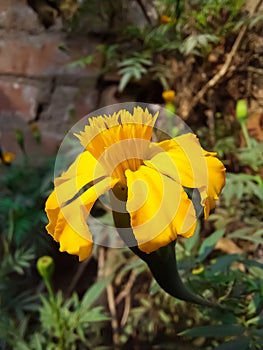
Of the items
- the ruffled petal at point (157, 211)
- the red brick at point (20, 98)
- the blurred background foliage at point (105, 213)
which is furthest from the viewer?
the red brick at point (20, 98)

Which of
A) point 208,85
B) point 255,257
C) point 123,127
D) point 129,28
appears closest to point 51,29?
point 129,28

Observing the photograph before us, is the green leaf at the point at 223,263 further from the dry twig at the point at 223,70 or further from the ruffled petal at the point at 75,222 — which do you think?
the dry twig at the point at 223,70

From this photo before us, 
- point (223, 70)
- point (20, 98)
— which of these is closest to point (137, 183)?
point (223, 70)

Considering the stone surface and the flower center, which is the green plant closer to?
the stone surface

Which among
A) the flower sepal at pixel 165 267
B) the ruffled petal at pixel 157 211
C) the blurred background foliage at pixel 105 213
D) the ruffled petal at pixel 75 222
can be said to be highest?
the ruffled petal at pixel 157 211

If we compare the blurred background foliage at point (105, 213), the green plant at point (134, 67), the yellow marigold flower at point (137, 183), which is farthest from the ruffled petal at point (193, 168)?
the green plant at point (134, 67)

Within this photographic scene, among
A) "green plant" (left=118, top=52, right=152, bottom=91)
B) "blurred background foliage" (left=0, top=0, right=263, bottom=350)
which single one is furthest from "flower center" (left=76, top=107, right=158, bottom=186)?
"green plant" (left=118, top=52, right=152, bottom=91)
